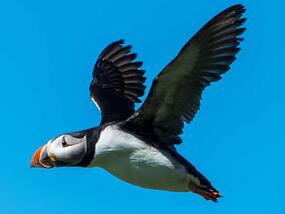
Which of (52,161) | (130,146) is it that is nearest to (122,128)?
(130,146)

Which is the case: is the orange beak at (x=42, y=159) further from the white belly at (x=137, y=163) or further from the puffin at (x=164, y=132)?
the white belly at (x=137, y=163)

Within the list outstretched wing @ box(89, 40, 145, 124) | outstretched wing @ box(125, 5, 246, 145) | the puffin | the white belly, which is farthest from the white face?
outstretched wing @ box(89, 40, 145, 124)

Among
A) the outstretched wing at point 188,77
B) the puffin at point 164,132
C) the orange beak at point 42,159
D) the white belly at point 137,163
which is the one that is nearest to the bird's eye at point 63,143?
the puffin at point 164,132

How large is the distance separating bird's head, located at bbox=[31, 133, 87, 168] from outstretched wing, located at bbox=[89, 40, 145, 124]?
116 centimetres

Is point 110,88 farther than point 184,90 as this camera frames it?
Yes

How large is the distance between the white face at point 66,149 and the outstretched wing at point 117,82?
1165 millimetres

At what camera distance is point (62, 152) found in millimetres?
10953

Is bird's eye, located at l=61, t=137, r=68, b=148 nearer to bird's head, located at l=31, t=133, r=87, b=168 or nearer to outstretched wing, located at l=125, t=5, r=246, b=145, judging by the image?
bird's head, located at l=31, t=133, r=87, b=168

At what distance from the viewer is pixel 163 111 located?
10.8m

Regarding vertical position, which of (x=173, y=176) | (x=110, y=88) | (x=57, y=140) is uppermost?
(x=110, y=88)

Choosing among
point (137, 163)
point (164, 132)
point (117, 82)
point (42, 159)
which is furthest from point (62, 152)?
point (117, 82)

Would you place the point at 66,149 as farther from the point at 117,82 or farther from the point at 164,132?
the point at 117,82

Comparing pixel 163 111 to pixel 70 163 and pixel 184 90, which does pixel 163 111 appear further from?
pixel 70 163

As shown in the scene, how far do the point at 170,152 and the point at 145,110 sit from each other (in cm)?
57
